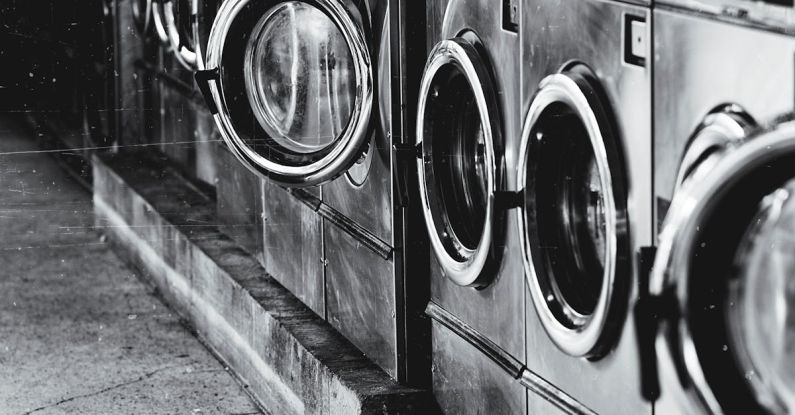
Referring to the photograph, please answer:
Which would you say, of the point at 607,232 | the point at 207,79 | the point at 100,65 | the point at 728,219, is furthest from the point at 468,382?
the point at 100,65

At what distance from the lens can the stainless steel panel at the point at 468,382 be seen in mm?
2814

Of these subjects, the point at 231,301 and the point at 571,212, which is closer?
the point at 571,212

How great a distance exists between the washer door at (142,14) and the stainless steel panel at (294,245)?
1.15 meters

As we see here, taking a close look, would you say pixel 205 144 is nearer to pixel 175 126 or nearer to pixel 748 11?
pixel 175 126

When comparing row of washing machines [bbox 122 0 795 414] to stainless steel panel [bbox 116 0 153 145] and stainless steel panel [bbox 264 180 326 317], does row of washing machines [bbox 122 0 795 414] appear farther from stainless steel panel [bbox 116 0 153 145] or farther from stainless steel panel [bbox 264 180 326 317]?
stainless steel panel [bbox 116 0 153 145]

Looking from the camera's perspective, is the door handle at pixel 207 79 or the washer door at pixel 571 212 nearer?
the washer door at pixel 571 212

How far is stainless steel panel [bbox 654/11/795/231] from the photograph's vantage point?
174 cm

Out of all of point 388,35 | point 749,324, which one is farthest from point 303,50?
point 749,324

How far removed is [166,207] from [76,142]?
7.93 ft

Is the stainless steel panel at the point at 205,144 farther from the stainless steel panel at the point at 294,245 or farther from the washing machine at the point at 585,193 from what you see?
the washing machine at the point at 585,193

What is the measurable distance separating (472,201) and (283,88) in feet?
2.53

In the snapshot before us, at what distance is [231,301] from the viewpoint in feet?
14.4

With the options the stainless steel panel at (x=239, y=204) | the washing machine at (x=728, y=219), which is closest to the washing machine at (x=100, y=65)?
the stainless steel panel at (x=239, y=204)

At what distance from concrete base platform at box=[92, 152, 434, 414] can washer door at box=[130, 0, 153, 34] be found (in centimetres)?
76
